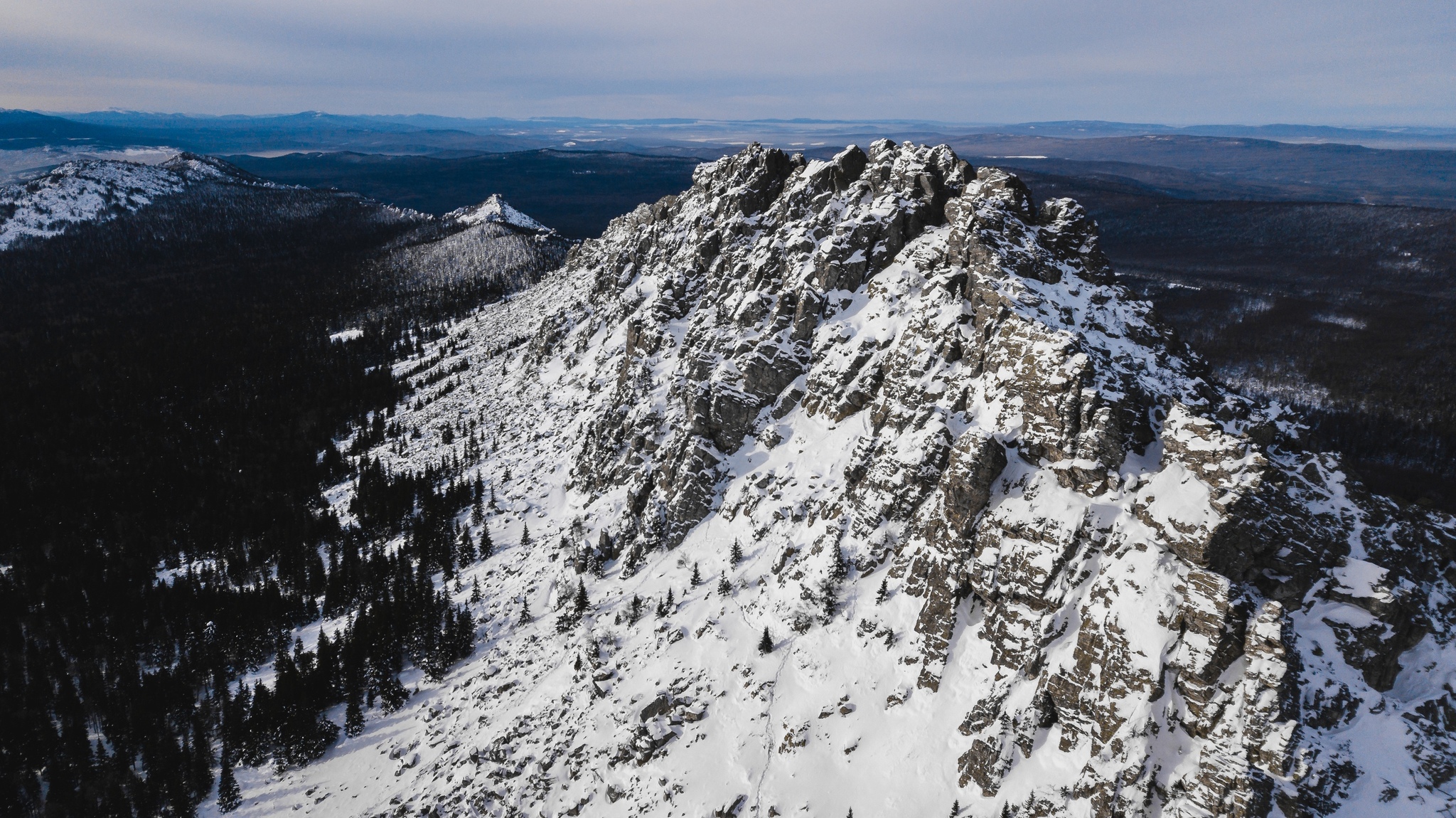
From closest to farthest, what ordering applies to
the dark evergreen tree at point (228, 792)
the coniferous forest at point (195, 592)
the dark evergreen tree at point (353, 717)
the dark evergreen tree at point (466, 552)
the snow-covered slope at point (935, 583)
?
the snow-covered slope at point (935, 583)
the dark evergreen tree at point (228, 792)
the dark evergreen tree at point (353, 717)
the coniferous forest at point (195, 592)
the dark evergreen tree at point (466, 552)

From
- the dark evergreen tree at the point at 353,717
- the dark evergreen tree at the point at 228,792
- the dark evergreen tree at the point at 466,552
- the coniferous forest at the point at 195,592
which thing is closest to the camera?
the dark evergreen tree at the point at 228,792

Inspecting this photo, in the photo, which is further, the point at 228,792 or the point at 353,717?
the point at 353,717

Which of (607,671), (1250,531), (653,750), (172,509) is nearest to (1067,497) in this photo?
(1250,531)

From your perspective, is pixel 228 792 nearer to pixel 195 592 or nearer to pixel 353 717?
pixel 353 717

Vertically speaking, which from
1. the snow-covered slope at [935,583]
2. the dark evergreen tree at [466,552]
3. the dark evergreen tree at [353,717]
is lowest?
the dark evergreen tree at [353,717]

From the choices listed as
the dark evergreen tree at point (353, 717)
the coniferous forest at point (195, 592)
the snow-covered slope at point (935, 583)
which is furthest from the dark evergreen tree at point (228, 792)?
the dark evergreen tree at point (353, 717)

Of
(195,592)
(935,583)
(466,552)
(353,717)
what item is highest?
(935,583)

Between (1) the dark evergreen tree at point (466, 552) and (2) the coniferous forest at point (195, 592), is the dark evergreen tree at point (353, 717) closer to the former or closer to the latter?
(2) the coniferous forest at point (195, 592)

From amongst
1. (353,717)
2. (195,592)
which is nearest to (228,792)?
(353,717)
